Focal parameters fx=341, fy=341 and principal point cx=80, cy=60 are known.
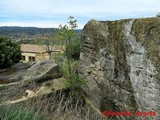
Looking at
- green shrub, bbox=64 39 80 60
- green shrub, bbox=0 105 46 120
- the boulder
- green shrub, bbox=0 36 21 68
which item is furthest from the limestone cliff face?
green shrub, bbox=0 36 21 68

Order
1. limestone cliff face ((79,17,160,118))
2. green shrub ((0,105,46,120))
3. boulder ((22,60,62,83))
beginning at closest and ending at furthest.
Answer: green shrub ((0,105,46,120))
limestone cliff face ((79,17,160,118))
boulder ((22,60,62,83))

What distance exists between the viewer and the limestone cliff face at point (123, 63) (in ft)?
22.6

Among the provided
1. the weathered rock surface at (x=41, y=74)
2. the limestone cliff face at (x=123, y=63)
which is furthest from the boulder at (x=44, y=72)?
the limestone cliff face at (x=123, y=63)

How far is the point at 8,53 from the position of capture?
1773 centimetres

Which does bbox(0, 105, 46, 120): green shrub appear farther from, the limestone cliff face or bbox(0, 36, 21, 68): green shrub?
bbox(0, 36, 21, 68): green shrub

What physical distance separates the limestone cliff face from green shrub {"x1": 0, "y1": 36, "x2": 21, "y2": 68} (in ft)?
24.6

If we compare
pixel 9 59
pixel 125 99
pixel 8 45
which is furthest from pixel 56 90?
pixel 8 45

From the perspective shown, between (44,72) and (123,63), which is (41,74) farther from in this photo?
(123,63)

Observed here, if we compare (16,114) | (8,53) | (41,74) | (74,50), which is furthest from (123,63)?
(8,53)

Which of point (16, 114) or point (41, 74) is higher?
point (16, 114)

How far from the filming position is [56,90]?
10.3m

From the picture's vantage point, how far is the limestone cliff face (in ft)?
22.6

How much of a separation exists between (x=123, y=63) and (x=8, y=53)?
10.9 metres

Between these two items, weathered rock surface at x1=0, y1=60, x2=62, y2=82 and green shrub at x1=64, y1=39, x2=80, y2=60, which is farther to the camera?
weathered rock surface at x1=0, y1=60, x2=62, y2=82
